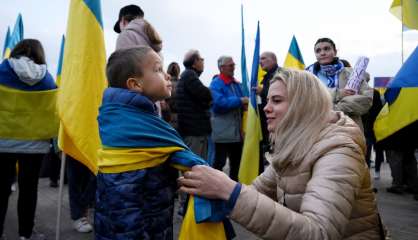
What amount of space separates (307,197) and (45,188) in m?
6.05

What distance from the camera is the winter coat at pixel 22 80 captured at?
11.1 ft

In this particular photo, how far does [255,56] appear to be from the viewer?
530cm

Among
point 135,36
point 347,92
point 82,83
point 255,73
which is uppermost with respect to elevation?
point 135,36

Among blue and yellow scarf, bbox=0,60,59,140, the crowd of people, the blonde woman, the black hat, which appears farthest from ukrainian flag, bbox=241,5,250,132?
the blonde woman

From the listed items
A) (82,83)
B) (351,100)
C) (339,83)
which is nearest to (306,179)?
(82,83)

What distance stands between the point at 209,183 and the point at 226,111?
4110mm

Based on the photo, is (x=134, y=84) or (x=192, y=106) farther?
(x=192, y=106)

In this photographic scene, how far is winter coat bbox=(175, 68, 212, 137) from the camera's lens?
4.73 metres

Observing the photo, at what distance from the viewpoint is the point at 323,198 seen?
134cm

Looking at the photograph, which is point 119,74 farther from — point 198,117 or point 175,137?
point 198,117

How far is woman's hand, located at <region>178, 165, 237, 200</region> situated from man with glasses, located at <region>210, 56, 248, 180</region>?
392 cm

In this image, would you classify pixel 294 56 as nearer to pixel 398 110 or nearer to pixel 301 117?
pixel 398 110

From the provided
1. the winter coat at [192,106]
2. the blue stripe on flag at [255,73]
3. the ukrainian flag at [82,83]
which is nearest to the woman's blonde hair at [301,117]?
the ukrainian flag at [82,83]

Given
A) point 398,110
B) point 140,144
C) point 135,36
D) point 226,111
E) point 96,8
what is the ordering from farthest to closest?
point 226,111, point 398,110, point 96,8, point 135,36, point 140,144
